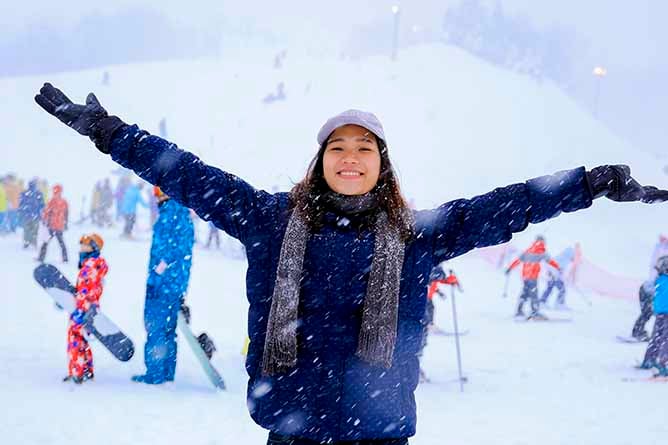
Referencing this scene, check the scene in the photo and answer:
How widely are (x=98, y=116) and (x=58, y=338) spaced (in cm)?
601

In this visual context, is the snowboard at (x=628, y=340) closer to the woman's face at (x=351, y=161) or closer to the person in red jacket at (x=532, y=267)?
the person in red jacket at (x=532, y=267)

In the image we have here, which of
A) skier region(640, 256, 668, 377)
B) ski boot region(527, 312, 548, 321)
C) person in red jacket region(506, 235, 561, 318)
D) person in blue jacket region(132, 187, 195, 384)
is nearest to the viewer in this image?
person in blue jacket region(132, 187, 195, 384)

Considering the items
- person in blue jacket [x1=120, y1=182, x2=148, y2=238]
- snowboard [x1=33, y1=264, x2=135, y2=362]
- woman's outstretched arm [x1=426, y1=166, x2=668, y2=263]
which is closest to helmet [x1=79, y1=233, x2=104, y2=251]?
snowboard [x1=33, y1=264, x2=135, y2=362]

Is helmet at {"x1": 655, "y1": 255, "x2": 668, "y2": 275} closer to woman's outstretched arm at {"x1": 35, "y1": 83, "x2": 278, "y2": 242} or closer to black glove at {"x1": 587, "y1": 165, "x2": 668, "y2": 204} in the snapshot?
black glove at {"x1": 587, "y1": 165, "x2": 668, "y2": 204}

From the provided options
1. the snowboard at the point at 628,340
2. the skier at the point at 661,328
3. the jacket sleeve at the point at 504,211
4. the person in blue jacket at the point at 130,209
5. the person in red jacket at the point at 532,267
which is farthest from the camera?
the person in blue jacket at the point at 130,209

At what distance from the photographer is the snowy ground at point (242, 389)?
467 cm

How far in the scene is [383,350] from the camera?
1888 millimetres

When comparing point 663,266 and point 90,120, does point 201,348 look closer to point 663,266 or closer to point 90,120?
point 90,120

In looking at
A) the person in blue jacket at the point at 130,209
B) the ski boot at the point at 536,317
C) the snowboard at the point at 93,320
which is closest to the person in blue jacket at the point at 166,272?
the snowboard at the point at 93,320

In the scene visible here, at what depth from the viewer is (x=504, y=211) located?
1994 millimetres

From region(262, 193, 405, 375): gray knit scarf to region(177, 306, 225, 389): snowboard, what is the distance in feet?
12.7

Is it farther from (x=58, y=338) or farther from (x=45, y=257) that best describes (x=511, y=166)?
→ (x=58, y=338)

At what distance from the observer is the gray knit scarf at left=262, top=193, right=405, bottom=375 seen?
1884 mm

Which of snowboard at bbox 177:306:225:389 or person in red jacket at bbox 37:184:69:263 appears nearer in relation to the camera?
snowboard at bbox 177:306:225:389
